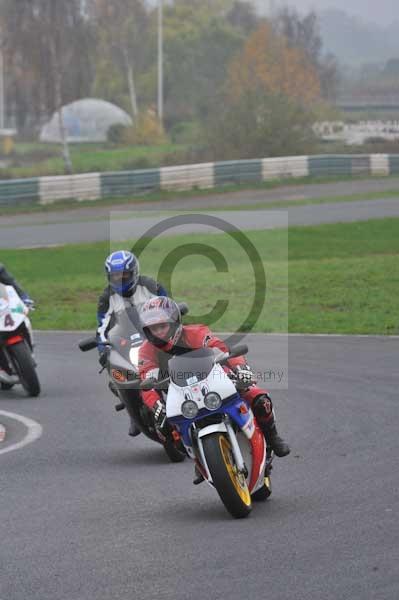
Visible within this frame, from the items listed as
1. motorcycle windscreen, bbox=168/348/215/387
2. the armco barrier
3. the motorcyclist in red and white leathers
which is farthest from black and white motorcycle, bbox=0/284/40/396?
the armco barrier

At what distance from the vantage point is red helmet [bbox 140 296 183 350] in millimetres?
7918

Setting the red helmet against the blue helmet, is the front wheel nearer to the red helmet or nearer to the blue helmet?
the blue helmet

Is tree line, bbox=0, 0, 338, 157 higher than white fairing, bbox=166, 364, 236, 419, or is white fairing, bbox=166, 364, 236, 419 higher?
tree line, bbox=0, 0, 338, 157

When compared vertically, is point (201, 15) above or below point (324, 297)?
above

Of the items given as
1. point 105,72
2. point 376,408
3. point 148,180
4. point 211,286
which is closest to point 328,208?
point 148,180

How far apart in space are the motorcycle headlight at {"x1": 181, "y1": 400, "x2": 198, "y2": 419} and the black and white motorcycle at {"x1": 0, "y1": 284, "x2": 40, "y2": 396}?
5716 mm

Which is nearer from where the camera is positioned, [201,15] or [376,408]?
[376,408]

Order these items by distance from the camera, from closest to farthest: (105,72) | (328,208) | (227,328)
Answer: (227,328) < (328,208) < (105,72)

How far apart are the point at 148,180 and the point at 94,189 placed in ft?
6.28

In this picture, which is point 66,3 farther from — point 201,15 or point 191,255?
point 201,15

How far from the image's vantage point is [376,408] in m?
11.9

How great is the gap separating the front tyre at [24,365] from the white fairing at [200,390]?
5.55 metres

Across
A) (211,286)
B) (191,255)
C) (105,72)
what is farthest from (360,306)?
(105,72)

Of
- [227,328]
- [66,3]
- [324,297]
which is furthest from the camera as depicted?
[66,3]
